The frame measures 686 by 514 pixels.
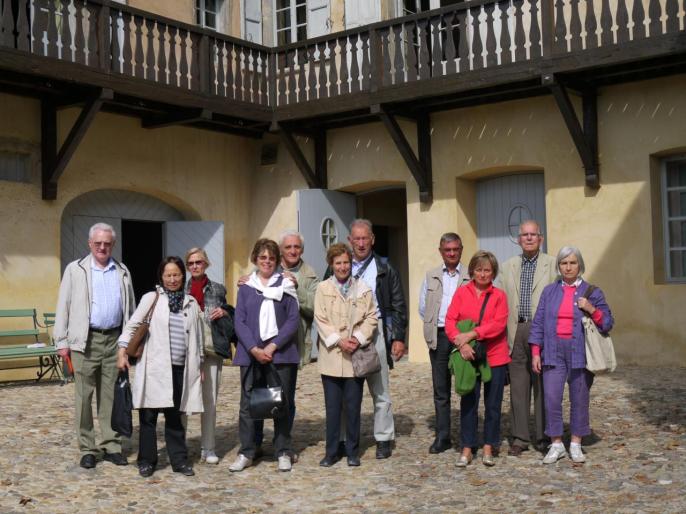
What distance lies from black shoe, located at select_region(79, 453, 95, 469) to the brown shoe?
9.59ft

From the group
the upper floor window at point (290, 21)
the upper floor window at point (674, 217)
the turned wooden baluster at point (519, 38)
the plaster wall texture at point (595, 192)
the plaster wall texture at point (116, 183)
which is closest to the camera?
the plaster wall texture at point (595, 192)

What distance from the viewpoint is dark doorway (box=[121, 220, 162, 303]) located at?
17672mm

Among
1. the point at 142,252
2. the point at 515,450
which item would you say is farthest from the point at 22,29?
the point at 515,450

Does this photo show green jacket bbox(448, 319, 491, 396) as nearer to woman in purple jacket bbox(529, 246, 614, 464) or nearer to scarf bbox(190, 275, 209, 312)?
woman in purple jacket bbox(529, 246, 614, 464)

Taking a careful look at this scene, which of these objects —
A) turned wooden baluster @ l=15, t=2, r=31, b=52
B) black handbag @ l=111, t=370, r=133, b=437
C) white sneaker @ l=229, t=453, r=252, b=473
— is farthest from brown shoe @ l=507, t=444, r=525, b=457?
turned wooden baluster @ l=15, t=2, r=31, b=52

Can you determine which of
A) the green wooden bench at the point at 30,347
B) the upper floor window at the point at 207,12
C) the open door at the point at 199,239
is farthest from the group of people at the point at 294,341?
the upper floor window at the point at 207,12

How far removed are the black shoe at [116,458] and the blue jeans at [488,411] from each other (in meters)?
2.37

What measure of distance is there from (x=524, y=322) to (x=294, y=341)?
1.65 m

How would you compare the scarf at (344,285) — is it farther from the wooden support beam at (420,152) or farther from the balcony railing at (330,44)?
the wooden support beam at (420,152)

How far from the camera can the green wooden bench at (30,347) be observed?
37.2ft

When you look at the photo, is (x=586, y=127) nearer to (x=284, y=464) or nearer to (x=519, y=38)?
(x=519, y=38)

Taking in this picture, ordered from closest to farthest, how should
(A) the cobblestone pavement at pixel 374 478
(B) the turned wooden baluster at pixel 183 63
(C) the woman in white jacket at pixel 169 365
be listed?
(A) the cobblestone pavement at pixel 374 478 < (C) the woman in white jacket at pixel 169 365 < (B) the turned wooden baluster at pixel 183 63

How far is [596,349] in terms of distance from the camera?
21.7 feet

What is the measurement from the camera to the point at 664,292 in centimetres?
1177
